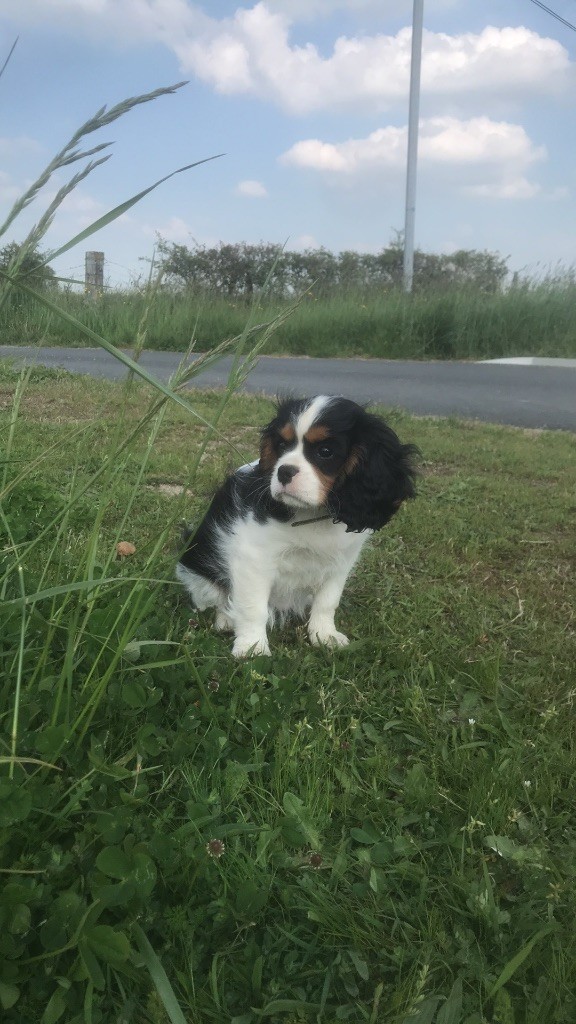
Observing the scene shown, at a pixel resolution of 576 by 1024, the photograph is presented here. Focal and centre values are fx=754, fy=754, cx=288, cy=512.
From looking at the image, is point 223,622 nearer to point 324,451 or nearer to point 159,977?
point 324,451

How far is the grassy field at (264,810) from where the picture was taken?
4.18 ft

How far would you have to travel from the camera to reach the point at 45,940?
1.22m

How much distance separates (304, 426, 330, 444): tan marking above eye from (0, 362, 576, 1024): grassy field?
71 cm

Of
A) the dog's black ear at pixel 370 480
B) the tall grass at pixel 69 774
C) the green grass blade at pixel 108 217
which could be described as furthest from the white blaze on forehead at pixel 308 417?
the green grass blade at pixel 108 217

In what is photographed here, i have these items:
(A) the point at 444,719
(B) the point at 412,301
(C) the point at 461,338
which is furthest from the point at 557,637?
(B) the point at 412,301

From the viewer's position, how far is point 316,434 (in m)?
2.61

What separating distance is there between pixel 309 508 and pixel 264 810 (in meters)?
1.15

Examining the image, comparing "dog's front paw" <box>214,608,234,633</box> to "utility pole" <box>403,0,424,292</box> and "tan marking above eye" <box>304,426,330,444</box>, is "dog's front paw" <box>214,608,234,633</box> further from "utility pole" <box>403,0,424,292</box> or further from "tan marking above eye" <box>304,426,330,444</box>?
"utility pole" <box>403,0,424,292</box>

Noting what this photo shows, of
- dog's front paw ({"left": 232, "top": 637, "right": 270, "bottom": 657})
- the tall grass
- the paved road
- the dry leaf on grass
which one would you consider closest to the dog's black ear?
dog's front paw ({"left": 232, "top": 637, "right": 270, "bottom": 657})

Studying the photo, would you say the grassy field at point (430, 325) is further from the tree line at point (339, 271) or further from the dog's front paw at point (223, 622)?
the dog's front paw at point (223, 622)

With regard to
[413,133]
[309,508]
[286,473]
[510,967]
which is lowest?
[510,967]

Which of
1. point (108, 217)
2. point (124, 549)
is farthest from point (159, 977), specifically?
point (124, 549)

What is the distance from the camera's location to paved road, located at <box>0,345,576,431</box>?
8125 millimetres

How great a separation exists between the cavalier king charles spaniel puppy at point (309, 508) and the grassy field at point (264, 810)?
19cm
